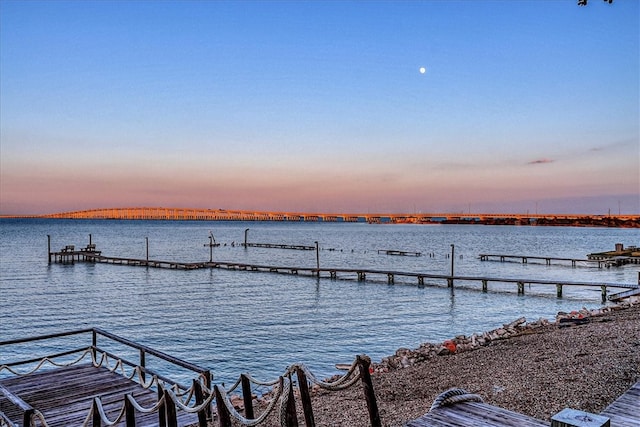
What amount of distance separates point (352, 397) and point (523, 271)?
50805mm

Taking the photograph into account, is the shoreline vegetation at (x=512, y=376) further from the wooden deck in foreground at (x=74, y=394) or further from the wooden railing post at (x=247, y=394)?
the wooden deck in foreground at (x=74, y=394)

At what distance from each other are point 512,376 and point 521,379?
0.47m

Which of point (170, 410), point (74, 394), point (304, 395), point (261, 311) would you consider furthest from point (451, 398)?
point (261, 311)

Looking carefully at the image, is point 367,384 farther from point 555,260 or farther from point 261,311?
point 555,260

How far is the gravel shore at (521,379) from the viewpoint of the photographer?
30.3 feet

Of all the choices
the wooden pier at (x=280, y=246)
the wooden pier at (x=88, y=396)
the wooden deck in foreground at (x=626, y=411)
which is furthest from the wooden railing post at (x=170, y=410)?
the wooden pier at (x=280, y=246)

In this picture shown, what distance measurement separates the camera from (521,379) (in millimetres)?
10945

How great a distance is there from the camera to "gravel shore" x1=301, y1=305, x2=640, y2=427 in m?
9.23

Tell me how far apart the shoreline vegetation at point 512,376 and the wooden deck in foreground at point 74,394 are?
3056mm

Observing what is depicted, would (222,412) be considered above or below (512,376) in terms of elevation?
above

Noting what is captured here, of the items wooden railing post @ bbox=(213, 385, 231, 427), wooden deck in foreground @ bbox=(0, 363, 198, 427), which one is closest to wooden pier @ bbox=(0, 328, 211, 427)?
wooden deck in foreground @ bbox=(0, 363, 198, 427)

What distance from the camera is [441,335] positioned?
934 inches

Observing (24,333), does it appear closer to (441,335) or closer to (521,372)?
(441,335)

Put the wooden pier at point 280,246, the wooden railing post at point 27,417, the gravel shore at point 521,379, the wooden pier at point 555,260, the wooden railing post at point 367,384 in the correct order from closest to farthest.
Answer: the wooden railing post at point 367,384
the wooden railing post at point 27,417
the gravel shore at point 521,379
the wooden pier at point 555,260
the wooden pier at point 280,246
